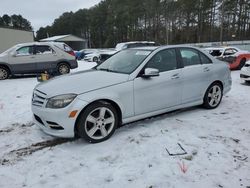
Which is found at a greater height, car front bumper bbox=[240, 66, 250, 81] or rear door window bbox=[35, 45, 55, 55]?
rear door window bbox=[35, 45, 55, 55]

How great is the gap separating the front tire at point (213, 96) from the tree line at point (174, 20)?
33.2m

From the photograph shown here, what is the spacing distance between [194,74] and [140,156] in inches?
96.0

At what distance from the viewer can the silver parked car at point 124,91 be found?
380 centimetres

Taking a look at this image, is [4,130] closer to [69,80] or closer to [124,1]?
[69,80]

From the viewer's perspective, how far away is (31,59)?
1123cm

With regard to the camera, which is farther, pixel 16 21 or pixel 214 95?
pixel 16 21

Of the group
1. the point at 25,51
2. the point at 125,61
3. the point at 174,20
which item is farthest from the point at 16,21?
the point at 125,61

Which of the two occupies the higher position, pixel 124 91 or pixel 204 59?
pixel 204 59

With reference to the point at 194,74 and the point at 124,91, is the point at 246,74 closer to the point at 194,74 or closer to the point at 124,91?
the point at 194,74

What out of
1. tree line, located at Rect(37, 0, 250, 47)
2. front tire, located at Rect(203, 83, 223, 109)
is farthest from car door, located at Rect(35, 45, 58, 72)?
tree line, located at Rect(37, 0, 250, 47)

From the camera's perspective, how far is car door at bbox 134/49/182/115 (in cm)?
436

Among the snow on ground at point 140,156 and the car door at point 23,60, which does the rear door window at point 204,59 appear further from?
the car door at point 23,60

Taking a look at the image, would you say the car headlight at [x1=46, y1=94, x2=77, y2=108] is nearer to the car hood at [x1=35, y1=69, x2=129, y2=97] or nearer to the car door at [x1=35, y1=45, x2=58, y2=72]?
the car hood at [x1=35, y1=69, x2=129, y2=97]

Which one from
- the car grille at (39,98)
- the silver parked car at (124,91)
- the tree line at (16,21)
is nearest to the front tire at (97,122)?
the silver parked car at (124,91)
